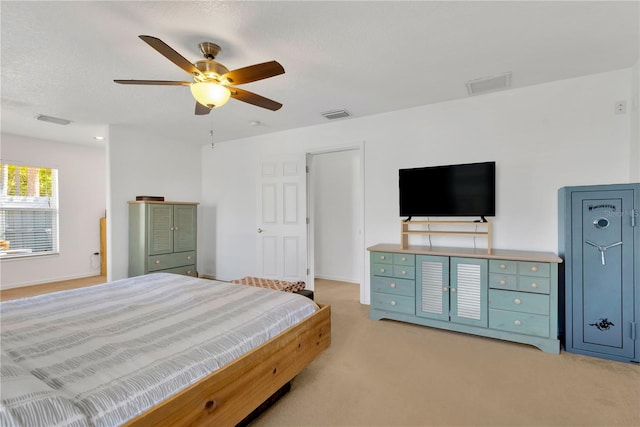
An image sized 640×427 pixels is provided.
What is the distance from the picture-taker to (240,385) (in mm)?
1461

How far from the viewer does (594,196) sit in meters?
2.48

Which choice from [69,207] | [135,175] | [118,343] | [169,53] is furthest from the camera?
[69,207]

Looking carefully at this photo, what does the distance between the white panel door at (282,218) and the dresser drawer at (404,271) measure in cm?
151

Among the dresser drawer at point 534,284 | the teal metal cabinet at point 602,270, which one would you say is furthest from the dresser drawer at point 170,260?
the teal metal cabinet at point 602,270

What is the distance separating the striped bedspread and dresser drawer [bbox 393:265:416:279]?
4.47ft

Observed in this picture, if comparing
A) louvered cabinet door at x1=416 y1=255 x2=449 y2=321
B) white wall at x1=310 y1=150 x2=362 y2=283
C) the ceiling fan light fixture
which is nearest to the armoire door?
louvered cabinet door at x1=416 y1=255 x2=449 y2=321

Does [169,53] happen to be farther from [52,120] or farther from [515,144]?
[52,120]

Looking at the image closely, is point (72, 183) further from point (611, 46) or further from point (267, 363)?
point (611, 46)

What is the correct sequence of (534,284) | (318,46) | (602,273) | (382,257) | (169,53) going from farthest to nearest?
(382,257), (534,284), (602,273), (318,46), (169,53)

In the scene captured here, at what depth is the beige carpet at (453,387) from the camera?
176cm

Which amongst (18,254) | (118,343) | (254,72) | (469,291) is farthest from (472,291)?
(18,254)

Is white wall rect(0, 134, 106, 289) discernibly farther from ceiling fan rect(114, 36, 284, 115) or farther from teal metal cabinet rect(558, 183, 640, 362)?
teal metal cabinet rect(558, 183, 640, 362)

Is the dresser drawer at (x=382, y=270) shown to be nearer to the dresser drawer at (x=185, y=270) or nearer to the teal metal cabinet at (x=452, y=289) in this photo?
the teal metal cabinet at (x=452, y=289)

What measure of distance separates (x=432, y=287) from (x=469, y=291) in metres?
0.34
